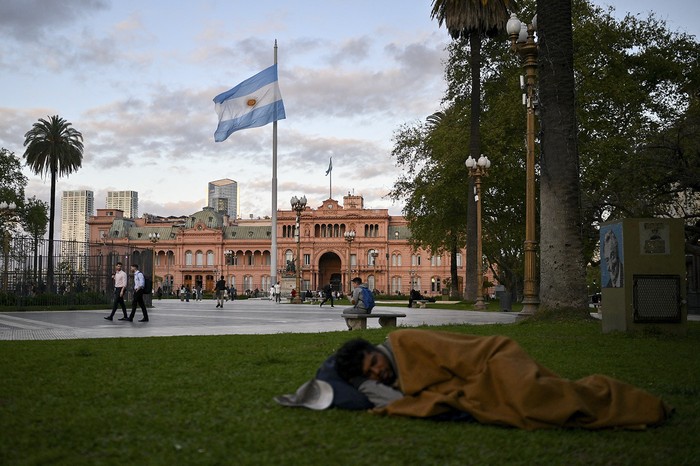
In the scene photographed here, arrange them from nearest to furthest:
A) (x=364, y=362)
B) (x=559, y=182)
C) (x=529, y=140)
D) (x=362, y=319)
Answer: (x=364, y=362), (x=559, y=182), (x=362, y=319), (x=529, y=140)

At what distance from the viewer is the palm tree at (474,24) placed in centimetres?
2973

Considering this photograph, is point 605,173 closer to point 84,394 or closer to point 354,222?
point 84,394

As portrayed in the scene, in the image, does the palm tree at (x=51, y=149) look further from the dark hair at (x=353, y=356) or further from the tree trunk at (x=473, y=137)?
the dark hair at (x=353, y=356)

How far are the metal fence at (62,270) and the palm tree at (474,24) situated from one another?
43.9ft

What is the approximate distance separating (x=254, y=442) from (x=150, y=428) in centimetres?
75

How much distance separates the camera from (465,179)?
117ft

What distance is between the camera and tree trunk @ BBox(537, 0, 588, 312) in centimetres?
1419

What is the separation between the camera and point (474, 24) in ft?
97.9

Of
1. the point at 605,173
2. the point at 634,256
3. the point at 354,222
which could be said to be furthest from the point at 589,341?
the point at 354,222

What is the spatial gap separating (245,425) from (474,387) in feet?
4.68

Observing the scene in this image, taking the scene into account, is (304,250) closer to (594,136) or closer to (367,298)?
(594,136)

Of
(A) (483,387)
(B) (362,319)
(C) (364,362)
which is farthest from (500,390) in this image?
(B) (362,319)

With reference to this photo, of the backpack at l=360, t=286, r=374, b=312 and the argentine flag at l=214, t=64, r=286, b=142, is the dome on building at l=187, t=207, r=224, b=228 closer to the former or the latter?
the argentine flag at l=214, t=64, r=286, b=142

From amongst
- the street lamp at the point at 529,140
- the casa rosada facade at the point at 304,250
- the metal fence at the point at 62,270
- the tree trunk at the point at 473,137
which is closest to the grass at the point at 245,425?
the street lamp at the point at 529,140
